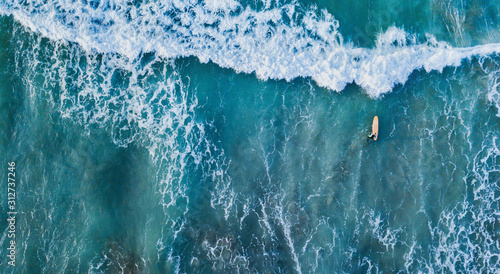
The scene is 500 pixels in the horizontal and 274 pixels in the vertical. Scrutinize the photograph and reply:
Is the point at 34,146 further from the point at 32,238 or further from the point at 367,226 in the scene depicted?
the point at 367,226

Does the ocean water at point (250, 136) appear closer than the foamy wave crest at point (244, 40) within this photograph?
Yes
